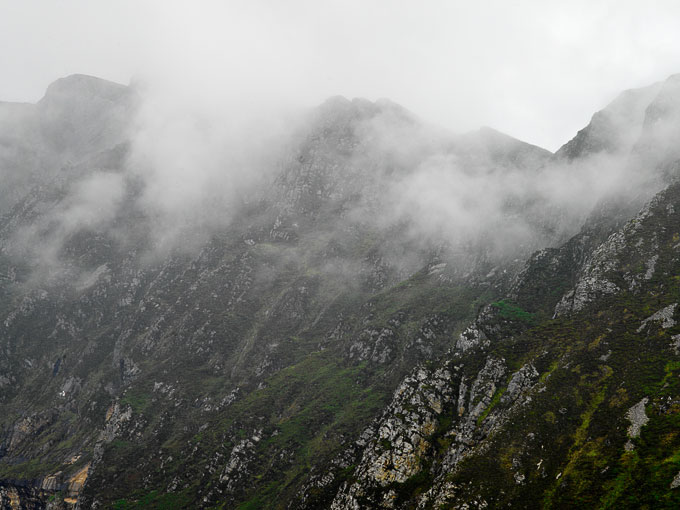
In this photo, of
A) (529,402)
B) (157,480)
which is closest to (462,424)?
(529,402)

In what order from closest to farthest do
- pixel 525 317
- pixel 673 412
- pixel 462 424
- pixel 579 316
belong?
1. pixel 673 412
2. pixel 462 424
3. pixel 579 316
4. pixel 525 317

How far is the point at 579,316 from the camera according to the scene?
12419 centimetres

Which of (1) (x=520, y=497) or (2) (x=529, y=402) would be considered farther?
(2) (x=529, y=402)

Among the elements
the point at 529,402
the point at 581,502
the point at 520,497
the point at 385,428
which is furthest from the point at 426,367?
the point at 581,502

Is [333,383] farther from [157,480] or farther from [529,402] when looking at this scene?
[529,402]

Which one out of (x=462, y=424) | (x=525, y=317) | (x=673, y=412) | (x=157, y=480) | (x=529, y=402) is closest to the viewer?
(x=673, y=412)

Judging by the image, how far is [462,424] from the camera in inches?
4323

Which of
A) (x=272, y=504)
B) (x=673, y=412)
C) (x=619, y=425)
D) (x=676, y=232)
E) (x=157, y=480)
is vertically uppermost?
(x=676, y=232)

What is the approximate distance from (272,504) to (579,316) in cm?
11130

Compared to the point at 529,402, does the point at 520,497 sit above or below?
below

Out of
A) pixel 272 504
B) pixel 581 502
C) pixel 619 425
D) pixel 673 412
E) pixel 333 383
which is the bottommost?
pixel 272 504

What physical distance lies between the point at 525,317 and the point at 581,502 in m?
80.6

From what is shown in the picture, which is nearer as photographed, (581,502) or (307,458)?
(581,502)

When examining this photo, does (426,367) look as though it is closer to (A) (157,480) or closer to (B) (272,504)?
(B) (272,504)
